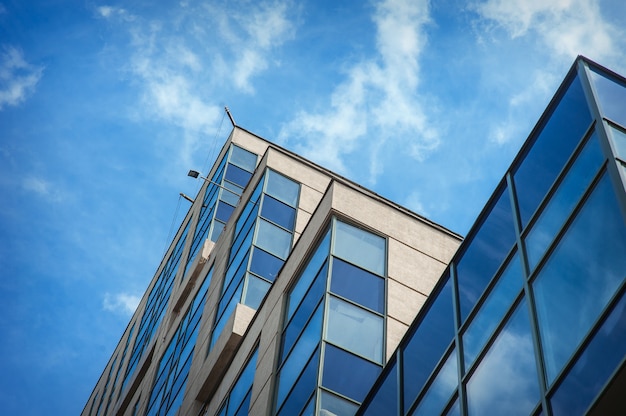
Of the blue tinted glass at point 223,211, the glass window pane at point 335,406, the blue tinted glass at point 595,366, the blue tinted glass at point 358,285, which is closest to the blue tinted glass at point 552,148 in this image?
the blue tinted glass at point 595,366

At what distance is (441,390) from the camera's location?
12672mm

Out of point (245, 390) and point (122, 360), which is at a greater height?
point (122, 360)

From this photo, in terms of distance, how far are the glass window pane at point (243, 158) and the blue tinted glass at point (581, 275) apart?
30.0m

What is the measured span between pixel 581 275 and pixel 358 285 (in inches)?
424

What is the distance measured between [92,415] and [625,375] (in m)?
47.1

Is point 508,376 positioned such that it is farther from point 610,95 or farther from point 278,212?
point 278,212

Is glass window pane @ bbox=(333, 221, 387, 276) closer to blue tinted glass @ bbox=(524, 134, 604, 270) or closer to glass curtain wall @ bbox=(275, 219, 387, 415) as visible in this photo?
glass curtain wall @ bbox=(275, 219, 387, 415)

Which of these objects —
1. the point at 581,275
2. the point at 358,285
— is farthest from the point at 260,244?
the point at 581,275

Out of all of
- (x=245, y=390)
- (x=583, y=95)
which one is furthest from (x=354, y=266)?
(x=583, y=95)

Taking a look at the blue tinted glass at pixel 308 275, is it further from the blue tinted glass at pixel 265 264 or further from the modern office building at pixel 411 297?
the blue tinted glass at pixel 265 264

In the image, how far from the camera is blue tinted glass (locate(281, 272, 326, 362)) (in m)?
20.2

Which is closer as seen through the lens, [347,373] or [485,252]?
[485,252]

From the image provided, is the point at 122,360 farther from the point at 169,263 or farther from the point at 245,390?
the point at 245,390

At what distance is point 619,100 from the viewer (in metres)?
11.6
